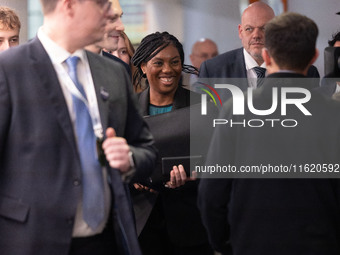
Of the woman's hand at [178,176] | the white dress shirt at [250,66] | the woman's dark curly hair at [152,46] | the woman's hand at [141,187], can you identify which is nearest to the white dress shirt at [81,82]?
the woman's hand at [178,176]

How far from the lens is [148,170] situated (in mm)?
2402

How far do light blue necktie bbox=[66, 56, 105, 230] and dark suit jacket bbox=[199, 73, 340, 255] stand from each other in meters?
0.45

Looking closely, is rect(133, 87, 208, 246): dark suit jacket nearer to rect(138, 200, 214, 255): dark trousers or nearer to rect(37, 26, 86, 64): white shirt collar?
rect(138, 200, 214, 255): dark trousers

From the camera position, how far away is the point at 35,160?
219cm

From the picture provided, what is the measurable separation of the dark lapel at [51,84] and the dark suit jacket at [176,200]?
1.25m

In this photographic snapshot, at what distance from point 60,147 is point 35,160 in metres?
0.09

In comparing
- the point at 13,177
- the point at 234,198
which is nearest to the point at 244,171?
the point at 234,198

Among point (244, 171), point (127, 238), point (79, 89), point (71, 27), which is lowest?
point (127, 238)

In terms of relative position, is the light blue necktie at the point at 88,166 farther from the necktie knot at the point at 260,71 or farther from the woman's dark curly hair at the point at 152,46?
the necktie knot at the point at 260,71

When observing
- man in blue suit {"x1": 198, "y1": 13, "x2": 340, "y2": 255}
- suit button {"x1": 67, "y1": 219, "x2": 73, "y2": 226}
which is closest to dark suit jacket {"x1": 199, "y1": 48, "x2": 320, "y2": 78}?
man in blue suit {"x1": 198, "y1": 13, "x2": 340, "y2": 255}

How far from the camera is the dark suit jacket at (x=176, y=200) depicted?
343 centimetres

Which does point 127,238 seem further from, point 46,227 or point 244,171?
point 244,171

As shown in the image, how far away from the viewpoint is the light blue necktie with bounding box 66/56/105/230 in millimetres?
2242

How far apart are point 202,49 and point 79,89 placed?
18.5 ft
